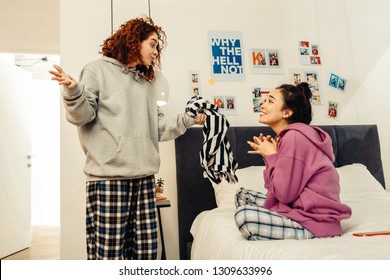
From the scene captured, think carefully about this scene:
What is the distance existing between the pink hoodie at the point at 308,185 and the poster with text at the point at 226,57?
1.22 metres

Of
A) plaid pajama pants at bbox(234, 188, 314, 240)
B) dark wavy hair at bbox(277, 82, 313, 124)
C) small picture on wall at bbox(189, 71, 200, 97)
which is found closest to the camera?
plaid pajama pants at bbox(234, 188, 314, 240)

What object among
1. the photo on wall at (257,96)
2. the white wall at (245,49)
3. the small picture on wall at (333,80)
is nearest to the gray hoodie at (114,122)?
the white wall at (245,49)

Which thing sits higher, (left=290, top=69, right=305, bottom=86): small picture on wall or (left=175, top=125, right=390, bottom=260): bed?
(left=290, top=69, right=305, bottom=86): small picture on wall

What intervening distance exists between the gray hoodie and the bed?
463mm

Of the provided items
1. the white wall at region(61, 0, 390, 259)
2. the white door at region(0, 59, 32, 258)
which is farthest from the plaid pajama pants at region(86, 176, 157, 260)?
the white door at region(0, 59, 32, 258)

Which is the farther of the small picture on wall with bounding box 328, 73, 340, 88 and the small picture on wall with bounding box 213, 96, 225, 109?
the small picture on wall with bounding box 328, 73, 340, 88

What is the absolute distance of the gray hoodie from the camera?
1.36 m

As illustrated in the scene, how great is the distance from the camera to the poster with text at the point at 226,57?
237 centimetres

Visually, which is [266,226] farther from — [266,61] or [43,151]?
[43,151]

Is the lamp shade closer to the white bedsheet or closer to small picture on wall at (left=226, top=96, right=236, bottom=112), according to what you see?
small picture on wall at (left=226, top=96, right=236, bottom=112)

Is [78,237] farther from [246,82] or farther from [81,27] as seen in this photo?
[246,82]

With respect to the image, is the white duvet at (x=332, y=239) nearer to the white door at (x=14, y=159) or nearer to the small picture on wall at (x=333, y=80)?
the small picture on wall at (x=333, y=80)

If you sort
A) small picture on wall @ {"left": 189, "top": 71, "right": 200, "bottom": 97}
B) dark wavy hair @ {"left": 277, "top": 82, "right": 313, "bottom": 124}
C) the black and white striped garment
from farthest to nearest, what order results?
small picture on wall @ {"left": 189, "top": 71, "right": 200, "bottom": 97}, the black and white striped garment, dark wavy hair @ {"left": 277, "top": 82, "right": 313, "bottom": 124}

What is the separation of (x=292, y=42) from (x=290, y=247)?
1.94 m
